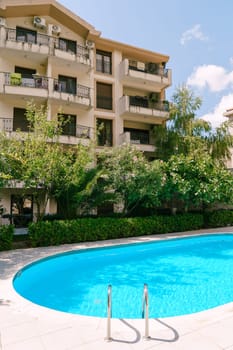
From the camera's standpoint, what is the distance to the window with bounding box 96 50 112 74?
22.0 meters

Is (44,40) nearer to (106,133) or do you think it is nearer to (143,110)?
(106,133)

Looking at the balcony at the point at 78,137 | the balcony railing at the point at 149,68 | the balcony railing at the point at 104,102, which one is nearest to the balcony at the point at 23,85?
the balcony at the point at 78,137

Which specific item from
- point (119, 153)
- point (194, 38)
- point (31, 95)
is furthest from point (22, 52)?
point (194, 38)

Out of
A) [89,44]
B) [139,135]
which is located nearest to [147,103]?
[139,135]

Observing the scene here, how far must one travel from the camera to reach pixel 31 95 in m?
17.8

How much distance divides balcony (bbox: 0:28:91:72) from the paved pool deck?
18.2 metres

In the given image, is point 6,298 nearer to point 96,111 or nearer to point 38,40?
point 96,111

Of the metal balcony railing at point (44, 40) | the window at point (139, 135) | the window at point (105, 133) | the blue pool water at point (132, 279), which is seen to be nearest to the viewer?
the blue pool water at point (132, 279)

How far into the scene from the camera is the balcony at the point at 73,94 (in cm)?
1855

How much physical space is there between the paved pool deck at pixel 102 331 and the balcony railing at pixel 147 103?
19817 millimetres

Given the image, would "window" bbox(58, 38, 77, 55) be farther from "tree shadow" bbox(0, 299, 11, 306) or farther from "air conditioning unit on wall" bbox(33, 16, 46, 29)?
"tree shadow" bbox(0, 299, 11, 306)

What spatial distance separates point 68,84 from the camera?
20734 mm

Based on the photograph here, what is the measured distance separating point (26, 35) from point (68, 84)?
15.9ft

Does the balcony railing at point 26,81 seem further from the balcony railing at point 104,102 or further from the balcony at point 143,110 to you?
the balcony at point 143,110
